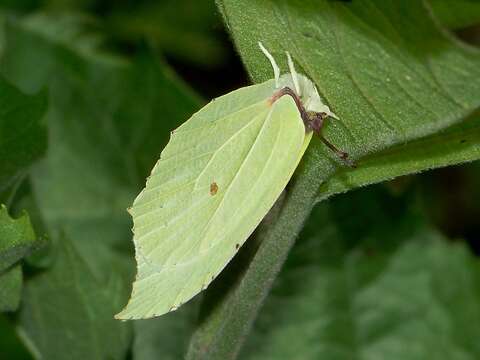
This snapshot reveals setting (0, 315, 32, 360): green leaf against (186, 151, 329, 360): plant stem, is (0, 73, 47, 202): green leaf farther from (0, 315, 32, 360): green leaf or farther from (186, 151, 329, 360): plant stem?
(0, 315, 32, 360): green leaf

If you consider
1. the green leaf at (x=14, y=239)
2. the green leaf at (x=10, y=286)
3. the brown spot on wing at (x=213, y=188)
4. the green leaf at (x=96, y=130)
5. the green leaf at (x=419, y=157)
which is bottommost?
the green leaf at (x=96, y=130)

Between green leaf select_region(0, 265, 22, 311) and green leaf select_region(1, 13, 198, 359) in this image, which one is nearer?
green leaf select_region(0, 265, 22, 311)

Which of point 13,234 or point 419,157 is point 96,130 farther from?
point 419,157

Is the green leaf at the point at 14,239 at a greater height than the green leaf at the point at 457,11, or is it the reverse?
the green leaf at the point at 457,11

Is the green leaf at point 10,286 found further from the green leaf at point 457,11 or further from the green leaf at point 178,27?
the green leaf at point 178,27

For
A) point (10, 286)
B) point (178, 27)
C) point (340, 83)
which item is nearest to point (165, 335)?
point (10, 286)

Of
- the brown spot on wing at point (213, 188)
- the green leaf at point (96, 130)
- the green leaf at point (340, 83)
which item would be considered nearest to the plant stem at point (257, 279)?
the green leaf at point (340, 83)

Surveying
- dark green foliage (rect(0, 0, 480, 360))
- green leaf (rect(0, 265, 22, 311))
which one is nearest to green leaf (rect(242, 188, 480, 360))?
dark green foliage (rect(0, 0, 480, 360))

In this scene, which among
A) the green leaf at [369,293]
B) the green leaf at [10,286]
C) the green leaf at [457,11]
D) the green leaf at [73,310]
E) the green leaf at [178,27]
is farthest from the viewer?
the green leaf at [178,27]
